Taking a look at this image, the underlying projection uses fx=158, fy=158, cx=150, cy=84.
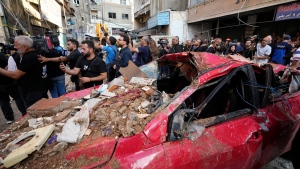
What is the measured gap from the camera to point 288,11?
6.89m

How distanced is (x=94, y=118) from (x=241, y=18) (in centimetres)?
1269

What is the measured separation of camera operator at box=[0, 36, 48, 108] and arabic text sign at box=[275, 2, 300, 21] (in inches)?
364

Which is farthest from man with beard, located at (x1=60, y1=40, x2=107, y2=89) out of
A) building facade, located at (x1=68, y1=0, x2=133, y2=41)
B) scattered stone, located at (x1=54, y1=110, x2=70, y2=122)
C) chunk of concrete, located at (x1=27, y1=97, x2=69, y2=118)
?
building facade, located at (x1=68, y1=0, x2=133, y2=41)

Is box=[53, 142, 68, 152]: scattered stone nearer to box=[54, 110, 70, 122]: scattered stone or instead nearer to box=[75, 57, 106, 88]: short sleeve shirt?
box=[54, 110, 70, 122]: scattered stone

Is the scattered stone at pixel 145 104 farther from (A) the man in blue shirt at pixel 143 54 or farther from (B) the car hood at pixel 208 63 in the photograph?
(A) the man in blue shirt at pixel 143 54

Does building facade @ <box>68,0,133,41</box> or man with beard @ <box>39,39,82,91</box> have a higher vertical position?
building facade @ <box>68,0,133,41</box>

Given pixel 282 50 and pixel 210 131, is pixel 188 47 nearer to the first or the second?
pixel 282 50

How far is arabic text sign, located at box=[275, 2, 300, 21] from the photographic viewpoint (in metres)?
6.56

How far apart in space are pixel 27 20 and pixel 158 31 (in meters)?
12.9

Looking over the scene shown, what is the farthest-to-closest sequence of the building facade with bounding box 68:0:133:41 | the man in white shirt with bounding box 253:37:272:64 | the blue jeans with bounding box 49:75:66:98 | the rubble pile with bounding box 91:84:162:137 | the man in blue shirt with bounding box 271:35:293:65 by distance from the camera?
the building facade with bounding box 68:0:133:41, the man in white shirt with bounding box 253:37:272:64, the man in blue shirt with bounding box 271:35:293:65, the blue jeans with bounding box 49:75:66:98, the rubble pile with bounding box 91:84:162:137

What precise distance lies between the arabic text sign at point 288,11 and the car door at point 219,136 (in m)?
7.50

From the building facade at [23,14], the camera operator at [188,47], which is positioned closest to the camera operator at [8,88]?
the building facade at [23,14]

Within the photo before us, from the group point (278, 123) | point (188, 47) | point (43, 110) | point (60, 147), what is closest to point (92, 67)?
point (43, 110)

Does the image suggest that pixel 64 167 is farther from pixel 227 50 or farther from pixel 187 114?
pixel 227 50
